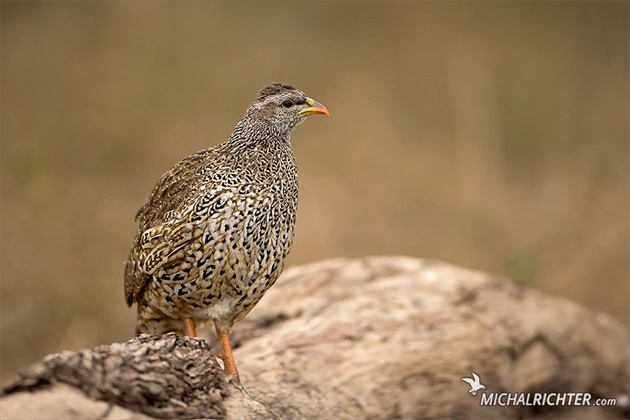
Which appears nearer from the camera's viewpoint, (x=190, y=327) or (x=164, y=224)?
(x=164, y=224)

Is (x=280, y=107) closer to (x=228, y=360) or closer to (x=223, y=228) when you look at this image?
(x=223, y=228)

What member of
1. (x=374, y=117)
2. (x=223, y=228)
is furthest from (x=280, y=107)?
(x=374, y=117)

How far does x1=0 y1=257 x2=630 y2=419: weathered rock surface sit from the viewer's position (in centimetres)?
394

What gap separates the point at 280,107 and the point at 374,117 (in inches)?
217

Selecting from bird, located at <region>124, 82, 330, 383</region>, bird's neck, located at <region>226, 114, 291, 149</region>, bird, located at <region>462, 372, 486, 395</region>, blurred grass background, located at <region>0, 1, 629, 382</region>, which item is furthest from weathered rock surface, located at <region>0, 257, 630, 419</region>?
blurred grass background, located at <region>0, 1, 629, 382</region>

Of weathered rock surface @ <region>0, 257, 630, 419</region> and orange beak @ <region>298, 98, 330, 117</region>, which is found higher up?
orange beak @ <region>298, 98, 330, 117</region>

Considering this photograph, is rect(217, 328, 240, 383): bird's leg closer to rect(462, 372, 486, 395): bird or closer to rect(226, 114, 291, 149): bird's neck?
rect(226, 114, 291, 149): bird's neck

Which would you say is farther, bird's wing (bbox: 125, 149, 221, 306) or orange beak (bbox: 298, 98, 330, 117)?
orange beak (bbox: 298, 98, 330, 117)

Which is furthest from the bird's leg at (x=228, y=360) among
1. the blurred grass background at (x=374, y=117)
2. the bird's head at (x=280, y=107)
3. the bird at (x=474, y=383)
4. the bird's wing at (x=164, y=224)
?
the blurred grass background at (x=374, y=117)

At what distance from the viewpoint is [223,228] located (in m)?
3.60

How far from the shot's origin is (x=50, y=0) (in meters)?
8.84

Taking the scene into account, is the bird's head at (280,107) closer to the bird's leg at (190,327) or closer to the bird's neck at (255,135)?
the bird's neck at (255,135)

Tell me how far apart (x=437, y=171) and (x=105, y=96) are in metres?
3.79

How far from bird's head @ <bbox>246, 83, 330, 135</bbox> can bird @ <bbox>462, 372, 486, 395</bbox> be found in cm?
174
